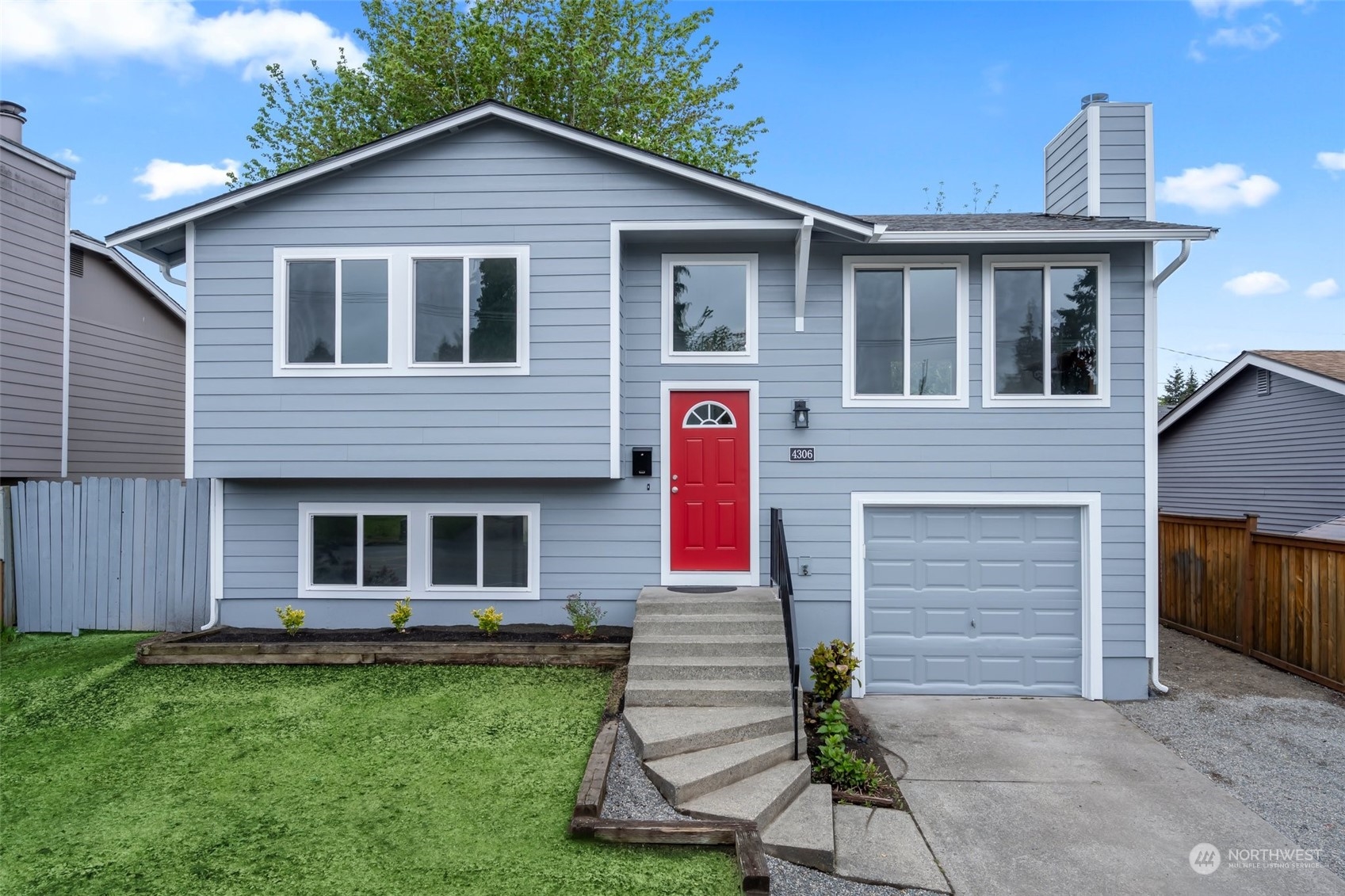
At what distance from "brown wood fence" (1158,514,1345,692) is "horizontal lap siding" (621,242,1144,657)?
1.93 meters

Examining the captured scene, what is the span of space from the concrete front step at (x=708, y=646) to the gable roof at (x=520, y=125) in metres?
3.93

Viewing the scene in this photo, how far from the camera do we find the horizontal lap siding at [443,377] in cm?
662

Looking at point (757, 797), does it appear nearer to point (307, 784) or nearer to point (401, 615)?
point (307, 784)

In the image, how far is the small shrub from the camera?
669cm

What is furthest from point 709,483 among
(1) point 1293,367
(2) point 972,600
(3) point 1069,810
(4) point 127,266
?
(4) point 127,266

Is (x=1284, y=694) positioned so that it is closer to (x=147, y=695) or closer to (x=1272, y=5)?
(x=147, y=695)

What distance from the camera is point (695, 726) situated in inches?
196

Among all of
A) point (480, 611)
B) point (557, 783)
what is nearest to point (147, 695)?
point (480, 611)

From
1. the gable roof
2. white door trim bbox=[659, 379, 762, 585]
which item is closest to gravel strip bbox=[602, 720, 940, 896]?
white door trim bbox=[659, 379, 762, 585]

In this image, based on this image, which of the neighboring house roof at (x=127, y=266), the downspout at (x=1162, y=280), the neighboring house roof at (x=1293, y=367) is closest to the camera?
the downspout at (x=1162, y=280)

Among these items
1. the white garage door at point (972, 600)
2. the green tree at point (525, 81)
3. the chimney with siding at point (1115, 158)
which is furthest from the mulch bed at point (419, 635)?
the green tree at point (525, 81)

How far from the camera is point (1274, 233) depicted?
21391 mm

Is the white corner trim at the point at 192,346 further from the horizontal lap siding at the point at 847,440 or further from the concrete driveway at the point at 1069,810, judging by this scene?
the concrete driveway at the point at 1069,810

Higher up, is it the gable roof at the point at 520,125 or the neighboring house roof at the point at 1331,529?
the gable roof at the point at 520,125
